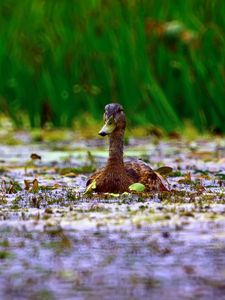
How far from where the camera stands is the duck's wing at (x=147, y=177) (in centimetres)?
752

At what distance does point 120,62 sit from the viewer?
13242 millimetres

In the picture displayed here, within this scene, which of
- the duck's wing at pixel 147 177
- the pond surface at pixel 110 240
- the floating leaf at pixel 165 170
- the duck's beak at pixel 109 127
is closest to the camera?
the pond surface at pixel 110 240

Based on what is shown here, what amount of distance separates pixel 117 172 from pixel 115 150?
0.17m

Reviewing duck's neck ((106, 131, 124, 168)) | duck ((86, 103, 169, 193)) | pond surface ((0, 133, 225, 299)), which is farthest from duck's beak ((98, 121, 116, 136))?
pond surface ((0, 133, 225, 299))

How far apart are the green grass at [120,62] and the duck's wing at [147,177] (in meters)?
4.88

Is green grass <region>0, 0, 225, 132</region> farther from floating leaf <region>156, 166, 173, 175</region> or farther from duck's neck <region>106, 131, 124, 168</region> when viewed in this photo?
duck's neck <region>106, 131, 124, 168</region>

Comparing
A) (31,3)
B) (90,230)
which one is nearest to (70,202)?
(90,230)

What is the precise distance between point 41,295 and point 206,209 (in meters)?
2.38

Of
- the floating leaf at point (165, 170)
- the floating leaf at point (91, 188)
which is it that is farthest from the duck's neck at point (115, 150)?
the floating leaf at point (165, 170)

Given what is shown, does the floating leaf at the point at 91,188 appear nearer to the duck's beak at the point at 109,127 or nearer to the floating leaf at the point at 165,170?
the duck's beak at the point at 109,127

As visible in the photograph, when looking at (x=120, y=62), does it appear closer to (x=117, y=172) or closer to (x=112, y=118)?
(x=112, y=118)

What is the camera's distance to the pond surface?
4348mm

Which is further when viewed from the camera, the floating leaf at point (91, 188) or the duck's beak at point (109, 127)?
→ the duck's beak at point (109, 127)

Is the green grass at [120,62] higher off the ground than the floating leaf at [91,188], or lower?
higher
